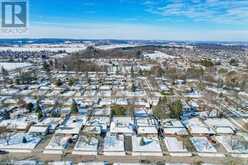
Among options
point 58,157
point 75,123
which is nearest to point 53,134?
point 75,123

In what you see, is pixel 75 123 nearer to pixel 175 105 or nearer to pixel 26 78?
pixel 175 105

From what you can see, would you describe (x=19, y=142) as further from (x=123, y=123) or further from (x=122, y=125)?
(x=123, y=123)

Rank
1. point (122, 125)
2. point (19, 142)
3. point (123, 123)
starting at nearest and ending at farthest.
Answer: point (19, 142) → point (122, 125) → point (123, 123)

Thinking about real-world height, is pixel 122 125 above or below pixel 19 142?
above

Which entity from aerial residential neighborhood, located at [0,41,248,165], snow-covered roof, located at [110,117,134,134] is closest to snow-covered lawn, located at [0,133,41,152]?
aerial residential neighborhood, located at [0,41,248,165]

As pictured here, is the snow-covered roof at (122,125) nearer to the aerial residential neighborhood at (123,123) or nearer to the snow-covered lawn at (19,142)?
the aerial residential neighborhood at (123,123)

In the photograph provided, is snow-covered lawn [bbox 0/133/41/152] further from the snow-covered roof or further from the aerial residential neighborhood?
the snow-covered roof

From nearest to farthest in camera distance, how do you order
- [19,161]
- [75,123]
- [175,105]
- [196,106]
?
[19,161] < [75,123] < [175,105] < [196,106]

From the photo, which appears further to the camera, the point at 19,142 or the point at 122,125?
the point at 122,125

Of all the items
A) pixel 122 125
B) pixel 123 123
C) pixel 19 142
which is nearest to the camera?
pixel 19 142

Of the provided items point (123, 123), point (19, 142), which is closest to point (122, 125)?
point (123, 123)

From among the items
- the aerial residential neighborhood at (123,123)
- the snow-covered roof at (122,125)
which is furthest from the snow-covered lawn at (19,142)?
the snow-covered roof at (122,125)
